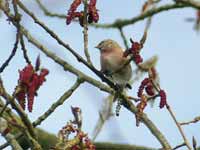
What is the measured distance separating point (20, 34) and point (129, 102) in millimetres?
1414

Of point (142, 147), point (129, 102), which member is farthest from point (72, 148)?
point (142, 147)

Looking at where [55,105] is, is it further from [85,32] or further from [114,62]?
[114,62]

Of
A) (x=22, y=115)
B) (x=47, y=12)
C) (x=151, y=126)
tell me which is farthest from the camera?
(x=47, y=12)

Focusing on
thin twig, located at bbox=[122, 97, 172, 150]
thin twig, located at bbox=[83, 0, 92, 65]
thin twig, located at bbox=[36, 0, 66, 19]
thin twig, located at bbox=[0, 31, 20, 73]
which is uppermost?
thin twig, located at bbox=[36, 0, 66, 19]

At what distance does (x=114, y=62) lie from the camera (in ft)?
19.5

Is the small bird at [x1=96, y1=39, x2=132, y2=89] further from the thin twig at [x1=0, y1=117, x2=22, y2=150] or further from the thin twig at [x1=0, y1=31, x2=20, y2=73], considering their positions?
the thin twig at [x1=0, y1=31, x2=20, y2=73]

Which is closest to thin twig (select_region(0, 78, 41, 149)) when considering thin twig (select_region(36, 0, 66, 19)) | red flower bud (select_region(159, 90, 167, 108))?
red flower bud (select_region(159, 90, 167, 108))

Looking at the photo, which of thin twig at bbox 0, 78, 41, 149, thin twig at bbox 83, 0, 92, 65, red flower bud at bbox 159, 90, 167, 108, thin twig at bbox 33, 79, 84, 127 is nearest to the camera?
thin twig at bbox 0, 78, 41, 149

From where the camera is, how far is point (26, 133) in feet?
10.6

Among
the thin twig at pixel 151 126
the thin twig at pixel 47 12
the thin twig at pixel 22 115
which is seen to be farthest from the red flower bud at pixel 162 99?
the thin twig at pixel 47 12

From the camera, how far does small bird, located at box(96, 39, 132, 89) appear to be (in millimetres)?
5701

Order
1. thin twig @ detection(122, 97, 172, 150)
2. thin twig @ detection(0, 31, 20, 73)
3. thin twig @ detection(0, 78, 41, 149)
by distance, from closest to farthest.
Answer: thin twig @ detection(0, 78, 41, 149)
thin twig @ detection(0, 31, 20, 73)
thin twig @ detection(122, 97, 172, 150)

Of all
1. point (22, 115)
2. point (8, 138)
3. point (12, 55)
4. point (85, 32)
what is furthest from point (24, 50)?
point (85, 32)

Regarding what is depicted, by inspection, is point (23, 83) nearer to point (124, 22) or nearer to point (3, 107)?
point (3, 107)
